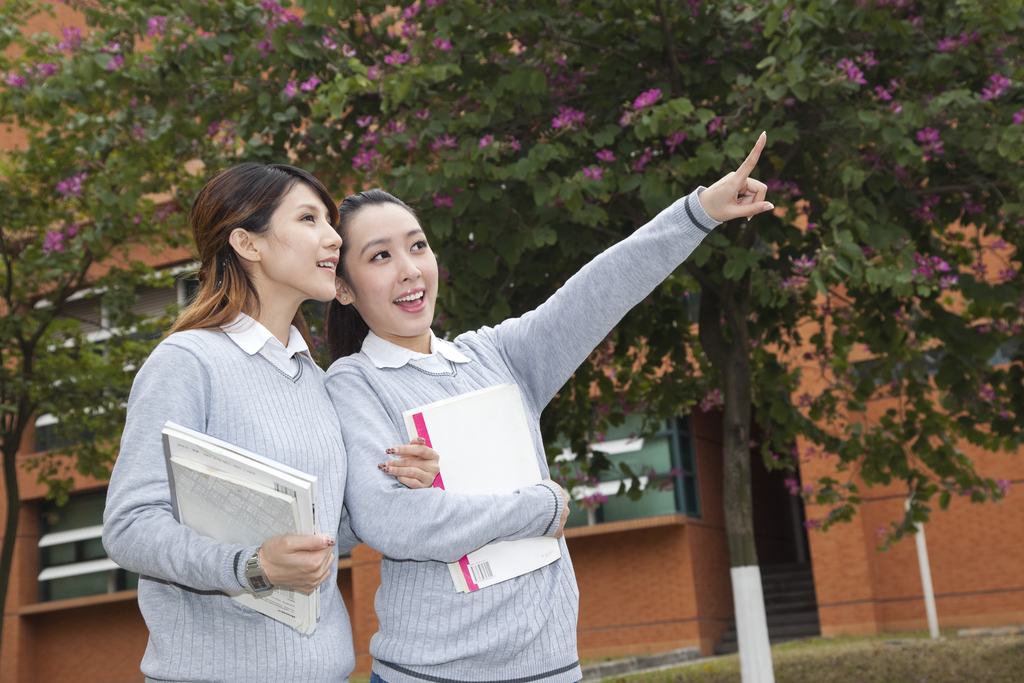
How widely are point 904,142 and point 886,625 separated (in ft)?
34.4

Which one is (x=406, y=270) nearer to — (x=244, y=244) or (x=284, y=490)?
(x=244, y=244)

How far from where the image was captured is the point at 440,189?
502 cm

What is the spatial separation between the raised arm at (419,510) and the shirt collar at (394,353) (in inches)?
6.8

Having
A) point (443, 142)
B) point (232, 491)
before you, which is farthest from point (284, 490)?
point (443, 142)

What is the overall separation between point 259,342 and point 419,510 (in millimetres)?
480

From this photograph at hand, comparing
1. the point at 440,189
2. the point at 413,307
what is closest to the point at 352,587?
the point at 440,189

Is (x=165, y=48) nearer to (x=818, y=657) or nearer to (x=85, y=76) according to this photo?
(x=85, y=76)

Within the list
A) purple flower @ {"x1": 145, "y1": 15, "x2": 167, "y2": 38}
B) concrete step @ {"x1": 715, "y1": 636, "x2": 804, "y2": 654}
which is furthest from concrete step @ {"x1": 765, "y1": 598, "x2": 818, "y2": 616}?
purple flower @ {"x1": 145, "y1": 15, "x2": 167, "y2": 38}

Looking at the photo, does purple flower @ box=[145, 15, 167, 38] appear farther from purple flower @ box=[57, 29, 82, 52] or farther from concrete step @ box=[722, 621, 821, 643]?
concrete step @ box=[722, 621, 821, 643]

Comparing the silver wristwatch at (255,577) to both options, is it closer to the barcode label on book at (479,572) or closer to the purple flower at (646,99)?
the barcode label on book at (479,572)

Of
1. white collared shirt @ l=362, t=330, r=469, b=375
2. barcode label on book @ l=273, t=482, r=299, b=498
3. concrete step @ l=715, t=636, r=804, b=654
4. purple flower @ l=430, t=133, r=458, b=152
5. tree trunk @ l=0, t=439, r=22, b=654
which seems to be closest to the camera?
barcode label on book @ l=273, t=482, r=299, b=498

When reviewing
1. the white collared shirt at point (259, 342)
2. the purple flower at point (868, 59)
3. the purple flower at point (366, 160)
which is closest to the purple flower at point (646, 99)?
the purple flower at point (868, 59)

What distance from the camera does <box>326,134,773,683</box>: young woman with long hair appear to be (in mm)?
1838

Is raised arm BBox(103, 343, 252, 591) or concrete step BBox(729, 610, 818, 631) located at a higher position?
raised arm BBox(103, 343, 252, 591)
